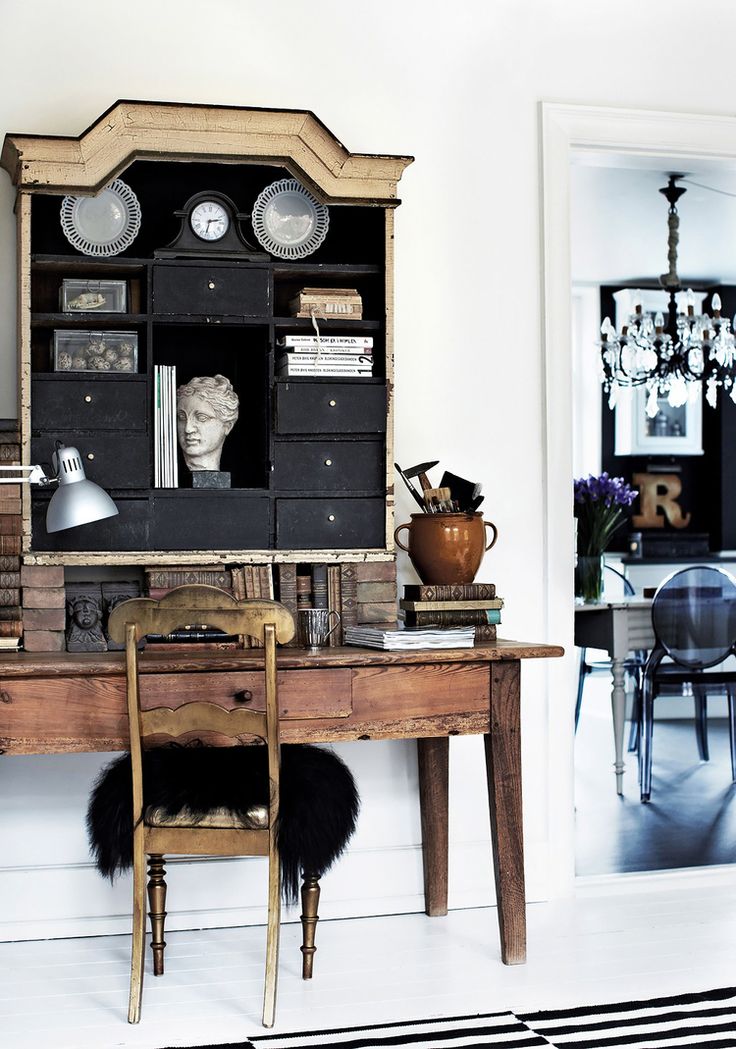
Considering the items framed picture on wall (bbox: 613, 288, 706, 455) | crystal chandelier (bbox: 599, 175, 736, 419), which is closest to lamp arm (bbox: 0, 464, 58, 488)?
crystal chandelier (bbox: 599, 175, 736, 419)

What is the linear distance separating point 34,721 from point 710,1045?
63.2 inches

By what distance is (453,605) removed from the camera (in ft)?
10.7

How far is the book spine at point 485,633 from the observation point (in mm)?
3256

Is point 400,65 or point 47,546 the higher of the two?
point 400,65

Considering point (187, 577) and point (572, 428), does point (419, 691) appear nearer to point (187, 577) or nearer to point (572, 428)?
point (187, 577)

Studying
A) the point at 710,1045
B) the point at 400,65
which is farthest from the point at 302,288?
the point at 710,1045

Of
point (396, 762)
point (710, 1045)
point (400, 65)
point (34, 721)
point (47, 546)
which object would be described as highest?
point (400, 65)

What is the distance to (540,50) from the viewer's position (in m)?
3.69

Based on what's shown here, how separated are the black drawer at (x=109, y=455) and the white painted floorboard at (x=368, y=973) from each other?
1.22 m

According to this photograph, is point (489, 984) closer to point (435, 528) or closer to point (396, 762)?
point (396, 762)

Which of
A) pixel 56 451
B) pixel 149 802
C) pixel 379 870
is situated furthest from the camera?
Result: pixel 379 870

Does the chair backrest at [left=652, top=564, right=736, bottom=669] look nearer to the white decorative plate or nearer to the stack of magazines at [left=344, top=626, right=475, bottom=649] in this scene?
the stack of magazines at [left=344, top=626, right=475, bottom=649]

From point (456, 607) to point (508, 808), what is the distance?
541 millimetres

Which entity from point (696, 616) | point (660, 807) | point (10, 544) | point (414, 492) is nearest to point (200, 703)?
point (10, 544)
